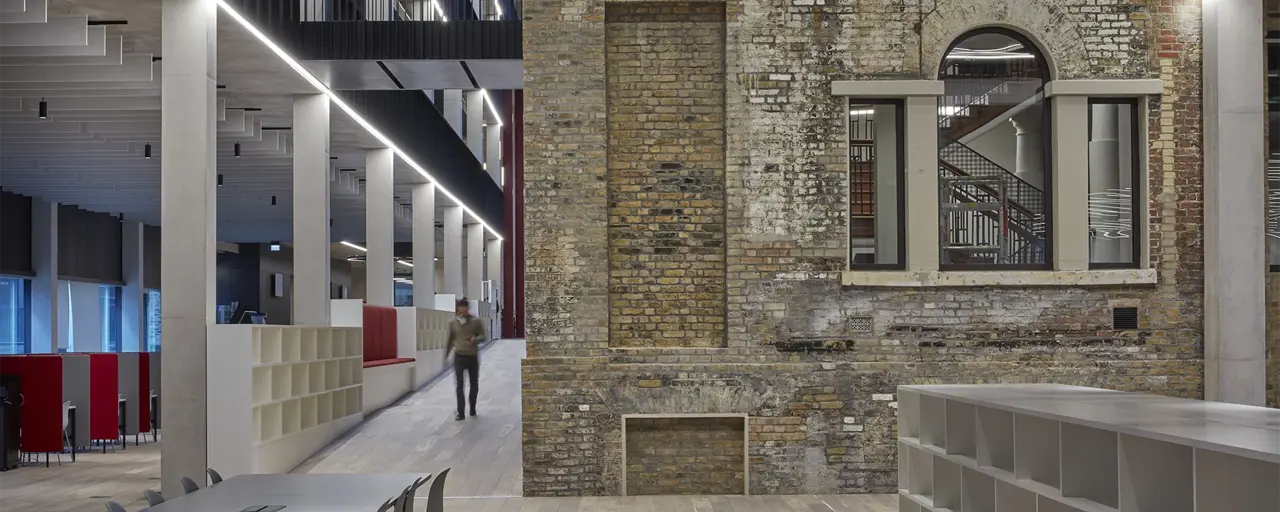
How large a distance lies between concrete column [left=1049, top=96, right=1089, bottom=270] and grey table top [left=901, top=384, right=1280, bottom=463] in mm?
3120

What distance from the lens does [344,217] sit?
3039cm

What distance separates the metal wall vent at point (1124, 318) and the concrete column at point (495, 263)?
27012 millimetres

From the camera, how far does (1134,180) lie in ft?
35.8

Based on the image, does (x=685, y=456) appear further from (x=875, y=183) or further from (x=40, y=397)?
(x=40, y=397)

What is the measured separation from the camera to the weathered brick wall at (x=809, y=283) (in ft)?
34.5

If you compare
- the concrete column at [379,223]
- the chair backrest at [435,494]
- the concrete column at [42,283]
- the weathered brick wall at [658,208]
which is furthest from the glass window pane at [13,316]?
the chair backrest at [435,494]

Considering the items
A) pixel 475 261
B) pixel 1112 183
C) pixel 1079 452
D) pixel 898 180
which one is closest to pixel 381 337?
pixel 898 180

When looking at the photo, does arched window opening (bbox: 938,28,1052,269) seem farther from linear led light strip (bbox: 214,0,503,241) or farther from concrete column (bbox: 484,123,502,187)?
concrete column (bbox: 484,123,502,187)

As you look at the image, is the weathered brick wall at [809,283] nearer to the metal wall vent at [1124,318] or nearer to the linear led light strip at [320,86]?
the metal wall vent at [1124,318]

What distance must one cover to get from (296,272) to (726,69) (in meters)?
7.36

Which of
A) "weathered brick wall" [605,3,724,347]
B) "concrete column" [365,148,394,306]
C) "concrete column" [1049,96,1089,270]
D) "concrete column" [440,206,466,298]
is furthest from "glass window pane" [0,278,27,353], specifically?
"concrete column" [1049,96,1089,270]

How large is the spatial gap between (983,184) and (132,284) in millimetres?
24148

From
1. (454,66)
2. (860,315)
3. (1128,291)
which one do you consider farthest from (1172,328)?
(454,66)

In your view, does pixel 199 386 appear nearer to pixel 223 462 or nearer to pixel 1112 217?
pixel 223 462
